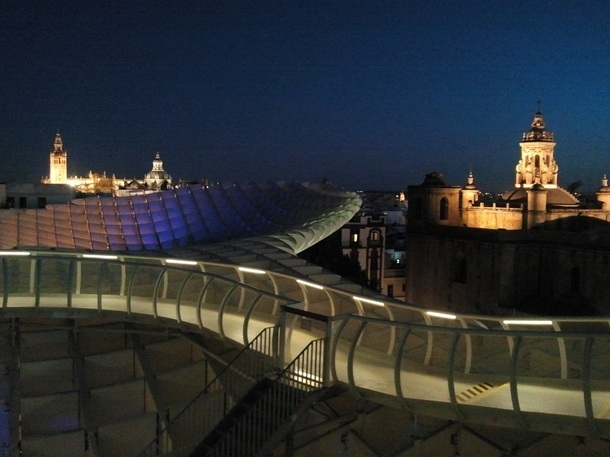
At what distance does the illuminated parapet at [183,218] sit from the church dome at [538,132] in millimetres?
40046

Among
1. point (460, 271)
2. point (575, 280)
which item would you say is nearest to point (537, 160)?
point (460, 271)

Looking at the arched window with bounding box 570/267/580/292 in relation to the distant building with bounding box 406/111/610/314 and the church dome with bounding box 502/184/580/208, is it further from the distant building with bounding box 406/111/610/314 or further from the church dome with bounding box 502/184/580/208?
the church dome with bounding box 502/184/580/208

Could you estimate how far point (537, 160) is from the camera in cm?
6762

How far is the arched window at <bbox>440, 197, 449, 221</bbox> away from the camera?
59.1 m

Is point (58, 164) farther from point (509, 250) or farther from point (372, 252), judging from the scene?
point (509, 250)

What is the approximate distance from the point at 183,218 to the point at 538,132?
4998cm

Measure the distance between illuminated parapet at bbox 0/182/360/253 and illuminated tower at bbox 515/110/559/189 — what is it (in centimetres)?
3775

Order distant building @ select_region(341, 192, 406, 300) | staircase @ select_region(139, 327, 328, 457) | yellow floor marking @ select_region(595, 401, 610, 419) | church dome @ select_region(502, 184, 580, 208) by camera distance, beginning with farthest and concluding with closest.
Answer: distant building @ select_region(341, 192, 406, 300)
church dome @ select_region(502, 184, 580, 208)
staircase @ select_region(139, 327, 328, 457)
yellow floor marking @ select_region(595, 401, 610, 419)

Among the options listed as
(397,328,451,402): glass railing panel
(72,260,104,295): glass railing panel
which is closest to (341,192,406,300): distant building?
(72,260,104,295): glass railing panel

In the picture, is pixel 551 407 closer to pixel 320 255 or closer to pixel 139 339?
pixel 139 339

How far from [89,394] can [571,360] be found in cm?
895

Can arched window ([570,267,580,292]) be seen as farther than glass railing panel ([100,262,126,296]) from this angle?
Yes

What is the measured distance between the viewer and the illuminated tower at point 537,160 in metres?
66.5

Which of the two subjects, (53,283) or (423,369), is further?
(53,283)
